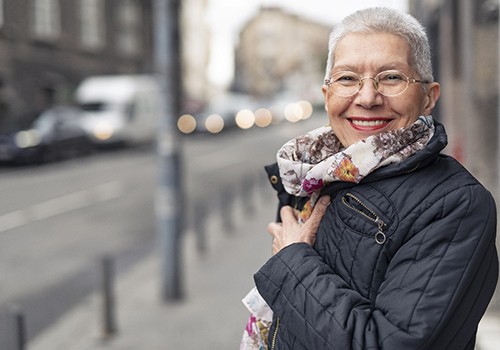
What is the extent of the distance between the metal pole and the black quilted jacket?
185 inches

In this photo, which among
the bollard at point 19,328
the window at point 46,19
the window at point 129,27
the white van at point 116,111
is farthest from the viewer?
the window at point 129,27

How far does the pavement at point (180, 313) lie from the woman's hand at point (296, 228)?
2836 millimetres

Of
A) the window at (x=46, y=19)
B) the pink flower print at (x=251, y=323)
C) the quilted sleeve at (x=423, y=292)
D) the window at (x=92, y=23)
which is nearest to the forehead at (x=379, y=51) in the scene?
the quilted sleeve at (x=423, y=292)

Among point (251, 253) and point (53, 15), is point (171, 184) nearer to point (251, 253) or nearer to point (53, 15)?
point (251, 253)

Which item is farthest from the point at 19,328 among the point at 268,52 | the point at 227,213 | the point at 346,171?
the point at 268,52

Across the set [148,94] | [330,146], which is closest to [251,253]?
[330,146]

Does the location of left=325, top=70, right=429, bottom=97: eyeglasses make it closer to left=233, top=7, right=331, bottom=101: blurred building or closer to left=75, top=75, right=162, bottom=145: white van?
left=75, top=75, right=162, bottom=145: white van

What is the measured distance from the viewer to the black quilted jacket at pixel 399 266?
1344mm

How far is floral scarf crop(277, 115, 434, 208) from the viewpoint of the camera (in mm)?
1456

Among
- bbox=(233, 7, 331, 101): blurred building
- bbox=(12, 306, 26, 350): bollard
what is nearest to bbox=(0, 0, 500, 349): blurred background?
bbox=(12, 306, 26, 350): bollard

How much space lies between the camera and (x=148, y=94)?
25000 mm

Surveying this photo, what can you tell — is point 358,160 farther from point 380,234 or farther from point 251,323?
point 251,323

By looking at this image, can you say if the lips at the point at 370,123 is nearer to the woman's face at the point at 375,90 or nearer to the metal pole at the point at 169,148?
the woman's face at the point at 375,90

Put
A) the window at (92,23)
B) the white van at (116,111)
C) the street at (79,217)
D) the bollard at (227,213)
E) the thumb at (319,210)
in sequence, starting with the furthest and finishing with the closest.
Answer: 1. the white van at (116,111)
2. the window at (92,23)
3. the bollard at (227,213)
4. the street at (79,217)
5. the thumb at (319,210)
